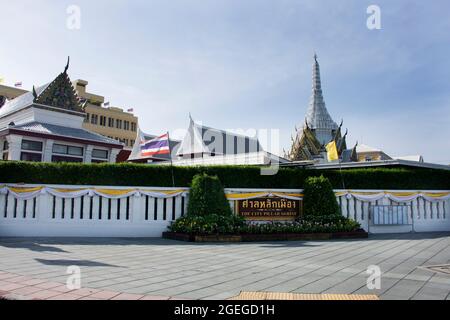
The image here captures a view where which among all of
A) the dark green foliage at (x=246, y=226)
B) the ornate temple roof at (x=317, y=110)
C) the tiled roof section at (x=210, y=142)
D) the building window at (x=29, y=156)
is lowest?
the dark green foliage at (x=246, y=226)

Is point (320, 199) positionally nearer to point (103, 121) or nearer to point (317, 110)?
point (317, 110)

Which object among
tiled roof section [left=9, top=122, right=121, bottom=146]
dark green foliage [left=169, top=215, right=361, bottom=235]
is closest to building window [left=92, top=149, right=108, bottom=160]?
tiled roof section [left=9, top=122, right=121, bottom=146]

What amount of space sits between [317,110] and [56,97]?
2200 inches

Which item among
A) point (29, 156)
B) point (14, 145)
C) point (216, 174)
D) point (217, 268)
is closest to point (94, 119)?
point (29, 156)

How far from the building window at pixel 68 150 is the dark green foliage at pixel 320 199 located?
17.5 m

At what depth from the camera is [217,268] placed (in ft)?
25.8

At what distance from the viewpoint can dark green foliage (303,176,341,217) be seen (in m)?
15.7

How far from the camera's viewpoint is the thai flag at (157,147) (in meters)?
15.7

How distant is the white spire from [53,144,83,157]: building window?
52.7m

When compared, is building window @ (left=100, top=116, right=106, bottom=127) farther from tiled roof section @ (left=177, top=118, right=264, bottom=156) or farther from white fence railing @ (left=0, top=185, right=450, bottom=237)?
white fence railing @ (left=0, top=185, right=450, bottom=237)

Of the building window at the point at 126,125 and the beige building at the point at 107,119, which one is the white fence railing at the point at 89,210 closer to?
the beige building at the point at 107,119

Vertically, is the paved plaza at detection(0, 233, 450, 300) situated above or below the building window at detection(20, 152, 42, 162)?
below

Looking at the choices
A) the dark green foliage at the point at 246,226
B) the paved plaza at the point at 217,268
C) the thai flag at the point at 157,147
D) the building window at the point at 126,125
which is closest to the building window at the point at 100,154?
the thai flag at the point at 157,147

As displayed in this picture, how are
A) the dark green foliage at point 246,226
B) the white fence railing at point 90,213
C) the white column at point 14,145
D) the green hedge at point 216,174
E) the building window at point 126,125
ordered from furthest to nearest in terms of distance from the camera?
1. the building window at point 126,125
2. the white column at point 14,145
3. the green hedge at point 216,174
4. the white fence railing at point 90,213
5. the dark green foliage at point 246,226
